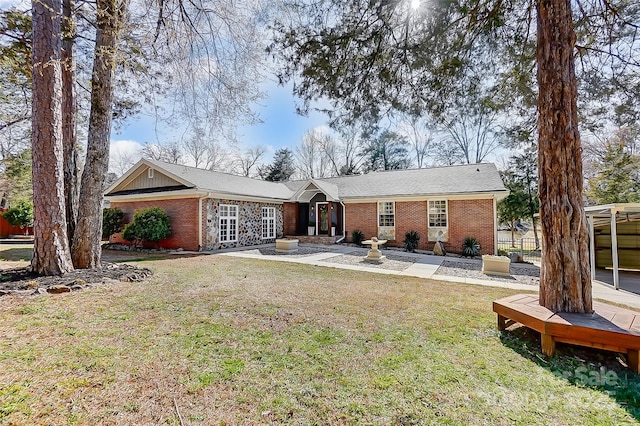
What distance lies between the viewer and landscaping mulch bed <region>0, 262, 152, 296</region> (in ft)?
16.8

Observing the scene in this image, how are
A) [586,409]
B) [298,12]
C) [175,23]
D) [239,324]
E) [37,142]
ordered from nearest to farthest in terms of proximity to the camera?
[586,409] < [239,324] < [298,12] < [37,142] < [175,23]

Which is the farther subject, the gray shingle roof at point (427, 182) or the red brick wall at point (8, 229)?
the red brick wall at point (8, 229)

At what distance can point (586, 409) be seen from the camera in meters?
2.46

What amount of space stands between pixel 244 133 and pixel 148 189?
1020cm

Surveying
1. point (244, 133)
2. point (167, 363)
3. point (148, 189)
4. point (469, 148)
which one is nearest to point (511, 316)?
point (167, 363)

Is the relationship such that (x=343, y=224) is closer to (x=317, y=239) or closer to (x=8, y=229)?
(x=317, y=239)

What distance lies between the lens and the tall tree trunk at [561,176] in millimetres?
3768

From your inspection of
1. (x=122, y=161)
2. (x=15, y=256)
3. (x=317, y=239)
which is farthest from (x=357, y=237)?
(x=122, y=161)

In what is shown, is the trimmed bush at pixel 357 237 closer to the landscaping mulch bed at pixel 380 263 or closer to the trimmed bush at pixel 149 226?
the landscaping mulch bed at pixel 380 263

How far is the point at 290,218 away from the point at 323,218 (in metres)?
2.37

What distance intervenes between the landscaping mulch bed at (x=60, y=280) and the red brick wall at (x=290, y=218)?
39.0 ft

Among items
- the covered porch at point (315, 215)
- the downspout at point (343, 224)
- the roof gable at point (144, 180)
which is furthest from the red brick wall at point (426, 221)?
the roof gable at point (144, 180)

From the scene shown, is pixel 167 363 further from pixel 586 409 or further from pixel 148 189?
pixel 148 189

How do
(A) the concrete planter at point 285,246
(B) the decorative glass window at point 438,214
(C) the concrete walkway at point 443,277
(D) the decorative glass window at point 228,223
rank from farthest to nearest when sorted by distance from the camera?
1. (D) the decorative glass window at point 228,223
2. (B) the decorative glass window at point 438,214
3. (A) the concrete planter at point 285,246
4. (C) the concrete walkway at point 443,277
